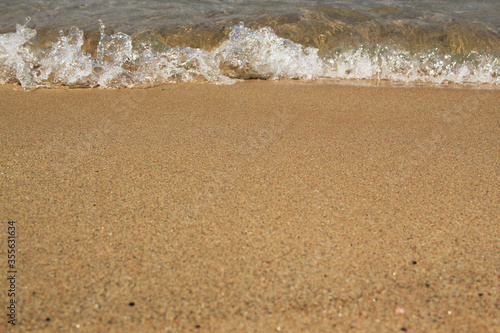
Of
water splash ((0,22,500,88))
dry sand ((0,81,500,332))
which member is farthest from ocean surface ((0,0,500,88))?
dry sand ((0,81,500,332))

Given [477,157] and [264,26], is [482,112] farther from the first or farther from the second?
[264,26]

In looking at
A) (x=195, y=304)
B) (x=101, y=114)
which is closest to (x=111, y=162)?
(x=101, y=114)

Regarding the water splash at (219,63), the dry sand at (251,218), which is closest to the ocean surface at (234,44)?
the water splash at (219,63)

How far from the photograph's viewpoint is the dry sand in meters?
1.35

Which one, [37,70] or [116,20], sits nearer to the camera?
[37,70]

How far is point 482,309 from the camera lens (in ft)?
4.45

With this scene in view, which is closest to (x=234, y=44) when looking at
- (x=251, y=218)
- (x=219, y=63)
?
(x=219, y=63)

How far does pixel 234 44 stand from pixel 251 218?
8.54ft

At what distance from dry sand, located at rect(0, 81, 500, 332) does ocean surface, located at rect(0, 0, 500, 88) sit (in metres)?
0.83

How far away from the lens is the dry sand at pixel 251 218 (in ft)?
4.42

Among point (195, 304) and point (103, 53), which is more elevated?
point (103, 53)

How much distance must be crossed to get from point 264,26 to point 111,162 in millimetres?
2616

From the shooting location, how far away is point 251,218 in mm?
1764

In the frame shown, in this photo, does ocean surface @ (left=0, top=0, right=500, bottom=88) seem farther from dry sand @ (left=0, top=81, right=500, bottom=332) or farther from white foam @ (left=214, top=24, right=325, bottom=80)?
dry sand @ (left=0, top=81, right=500, bottom=332)
